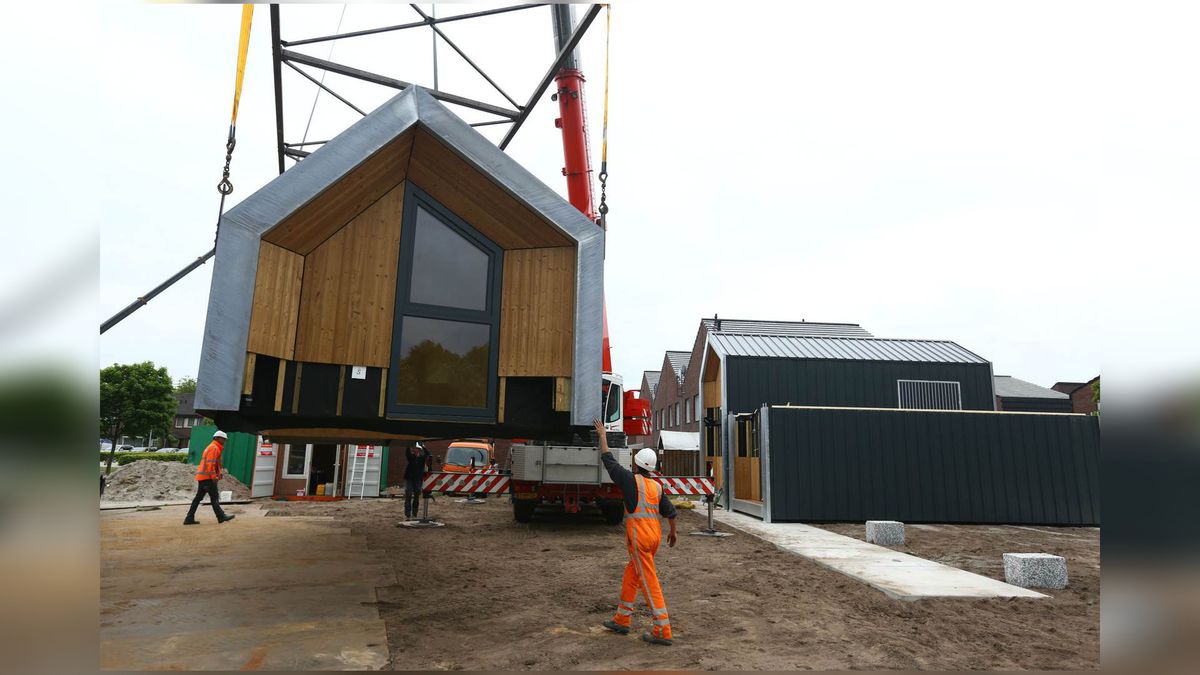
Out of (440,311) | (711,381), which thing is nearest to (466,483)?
(440,311)

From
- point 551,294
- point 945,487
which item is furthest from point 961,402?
point 551,294

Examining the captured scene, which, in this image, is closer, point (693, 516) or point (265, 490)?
point (693, 516)

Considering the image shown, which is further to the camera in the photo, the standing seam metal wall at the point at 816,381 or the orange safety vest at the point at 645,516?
the standing seam metal wall at the point at 816,381

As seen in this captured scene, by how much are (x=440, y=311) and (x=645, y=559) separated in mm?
3167

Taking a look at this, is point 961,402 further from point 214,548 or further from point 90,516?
point 90,516

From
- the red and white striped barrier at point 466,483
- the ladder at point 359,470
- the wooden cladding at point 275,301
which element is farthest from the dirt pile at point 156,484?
the wooden cladding at point 275,301

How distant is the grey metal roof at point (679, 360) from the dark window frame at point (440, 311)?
109ft

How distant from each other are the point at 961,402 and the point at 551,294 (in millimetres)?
17438

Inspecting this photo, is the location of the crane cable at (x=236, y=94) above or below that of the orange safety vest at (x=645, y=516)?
above

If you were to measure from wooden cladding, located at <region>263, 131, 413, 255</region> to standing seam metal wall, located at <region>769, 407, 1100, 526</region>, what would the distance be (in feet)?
34.7

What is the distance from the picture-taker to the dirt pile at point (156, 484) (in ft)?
59.3

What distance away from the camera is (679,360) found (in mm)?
41438

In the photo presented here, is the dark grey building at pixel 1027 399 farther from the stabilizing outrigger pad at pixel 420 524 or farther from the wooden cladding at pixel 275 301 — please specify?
the wooden cladding at pixel 275 301

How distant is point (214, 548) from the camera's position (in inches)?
388
